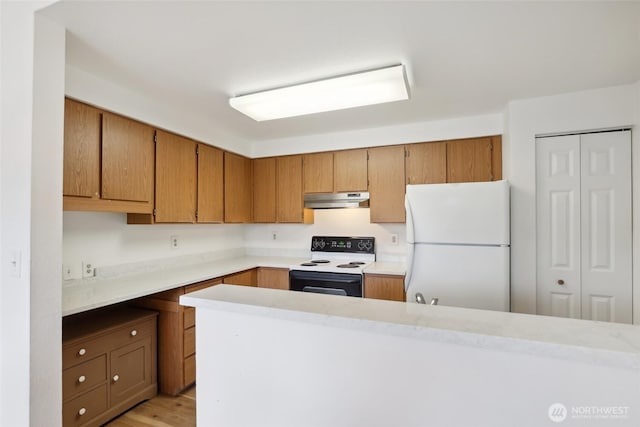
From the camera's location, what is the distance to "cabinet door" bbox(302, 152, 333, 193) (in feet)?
11.0

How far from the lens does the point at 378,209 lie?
3141 mm

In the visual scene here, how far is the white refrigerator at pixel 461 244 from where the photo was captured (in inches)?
85.7

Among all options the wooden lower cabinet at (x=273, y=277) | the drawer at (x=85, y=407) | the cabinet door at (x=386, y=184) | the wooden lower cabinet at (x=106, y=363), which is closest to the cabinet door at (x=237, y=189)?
the wooden lower cabinet at (x=273, y=277)

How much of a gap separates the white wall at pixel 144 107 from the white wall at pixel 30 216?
0.38 m

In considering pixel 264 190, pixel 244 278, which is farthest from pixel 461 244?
pixel 264 190

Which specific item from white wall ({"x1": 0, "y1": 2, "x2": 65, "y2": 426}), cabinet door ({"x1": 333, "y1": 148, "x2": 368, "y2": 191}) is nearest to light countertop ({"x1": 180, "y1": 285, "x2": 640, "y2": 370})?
white wall ({"x1": 0, "y1": 2, "x2": 65, "y2": 426})

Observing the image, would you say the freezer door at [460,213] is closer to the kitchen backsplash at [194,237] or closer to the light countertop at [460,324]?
the kitchen backsplash at [194,237]

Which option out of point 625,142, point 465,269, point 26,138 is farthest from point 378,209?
point 26,138

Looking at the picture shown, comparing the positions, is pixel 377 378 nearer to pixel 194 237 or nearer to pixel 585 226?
pixel 585 226

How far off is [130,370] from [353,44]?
2.60 metres

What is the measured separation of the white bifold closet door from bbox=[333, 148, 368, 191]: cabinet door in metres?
1.50

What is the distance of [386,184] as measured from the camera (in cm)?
312

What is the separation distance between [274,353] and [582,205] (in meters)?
2.48

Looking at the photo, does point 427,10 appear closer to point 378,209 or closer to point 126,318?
point 378,209
